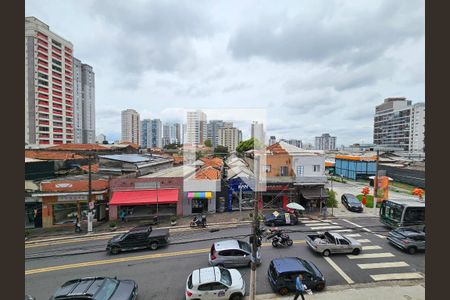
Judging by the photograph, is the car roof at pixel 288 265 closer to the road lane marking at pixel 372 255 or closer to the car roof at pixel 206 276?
the car roof at pixel 206 276

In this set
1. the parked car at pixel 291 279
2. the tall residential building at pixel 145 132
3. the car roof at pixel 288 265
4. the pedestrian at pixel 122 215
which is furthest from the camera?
the tall residential building at pixel 145 132

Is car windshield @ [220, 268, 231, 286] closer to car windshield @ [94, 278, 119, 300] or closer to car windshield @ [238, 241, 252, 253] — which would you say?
car windshield @ [238, 241, 252, 253]

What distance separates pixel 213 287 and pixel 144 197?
1399cm

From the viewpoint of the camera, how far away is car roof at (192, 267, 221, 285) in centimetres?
992

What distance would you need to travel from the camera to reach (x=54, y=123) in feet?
243

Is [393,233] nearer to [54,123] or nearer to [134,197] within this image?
[134,197]

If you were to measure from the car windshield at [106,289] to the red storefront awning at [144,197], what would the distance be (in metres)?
11.0

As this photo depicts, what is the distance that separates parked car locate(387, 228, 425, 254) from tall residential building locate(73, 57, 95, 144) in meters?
122

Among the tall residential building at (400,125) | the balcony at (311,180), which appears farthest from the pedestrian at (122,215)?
the tall residential building at (400,125)

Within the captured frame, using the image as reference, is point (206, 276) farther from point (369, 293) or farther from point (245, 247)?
point (369, 293)

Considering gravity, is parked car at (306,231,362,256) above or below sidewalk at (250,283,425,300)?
above

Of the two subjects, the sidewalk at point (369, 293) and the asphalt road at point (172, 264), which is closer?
the sidewalk at point (369, 293)

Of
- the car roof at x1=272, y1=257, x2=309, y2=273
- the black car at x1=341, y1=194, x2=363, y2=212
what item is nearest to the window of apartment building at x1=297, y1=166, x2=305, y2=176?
the black car at x1=341, y1=194, x2=363, y2=212

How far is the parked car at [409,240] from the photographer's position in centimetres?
1429
